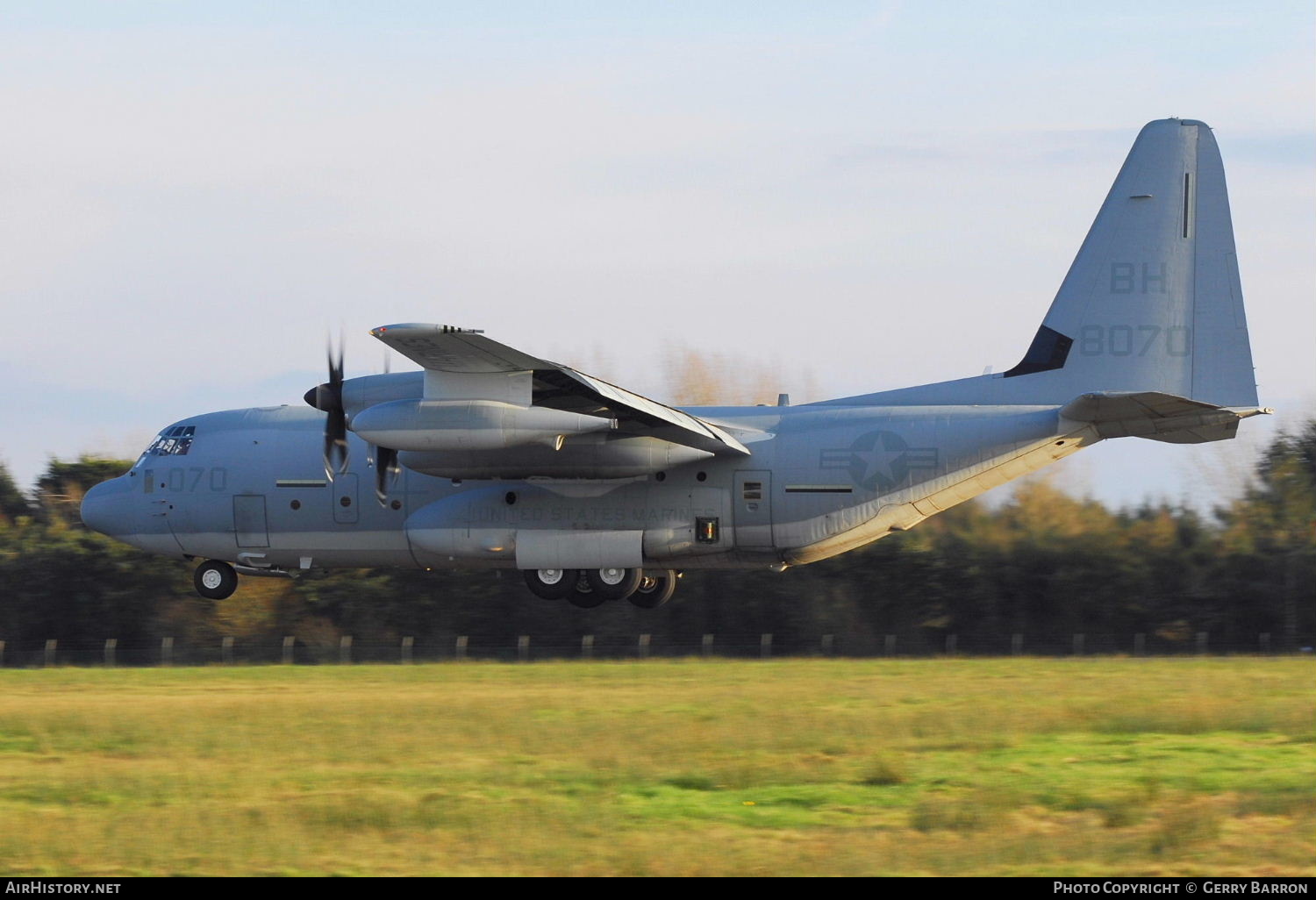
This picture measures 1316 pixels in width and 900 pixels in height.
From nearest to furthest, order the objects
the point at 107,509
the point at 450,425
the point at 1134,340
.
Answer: the point at 450,425 < the point at 1134,340 < the point at 107,509

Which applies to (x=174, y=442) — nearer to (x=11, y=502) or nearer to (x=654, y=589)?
(x=654, y=589)

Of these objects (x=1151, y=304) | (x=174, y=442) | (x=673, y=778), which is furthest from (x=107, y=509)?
(x=1151, y=304)

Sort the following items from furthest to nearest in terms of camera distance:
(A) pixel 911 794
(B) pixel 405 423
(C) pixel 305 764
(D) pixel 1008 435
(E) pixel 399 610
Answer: (E) pixel 399 610, (D) pixel 1008 435, (B) pixel 405 423, (C) pixel 305 764, (A) pixel 911 794

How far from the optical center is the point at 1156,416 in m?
22.9

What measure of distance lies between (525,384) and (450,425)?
1.29 metres

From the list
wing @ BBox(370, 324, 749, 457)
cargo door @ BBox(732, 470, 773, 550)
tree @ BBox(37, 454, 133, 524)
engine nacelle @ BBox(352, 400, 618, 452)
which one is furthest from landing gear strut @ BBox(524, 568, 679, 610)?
tree @ BBox(37, 454, 133, 524)

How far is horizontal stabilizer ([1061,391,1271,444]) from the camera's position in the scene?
22141 mm

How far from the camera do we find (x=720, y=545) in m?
24.2

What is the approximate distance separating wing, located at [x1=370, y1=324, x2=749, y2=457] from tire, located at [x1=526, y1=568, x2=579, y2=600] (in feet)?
9.67

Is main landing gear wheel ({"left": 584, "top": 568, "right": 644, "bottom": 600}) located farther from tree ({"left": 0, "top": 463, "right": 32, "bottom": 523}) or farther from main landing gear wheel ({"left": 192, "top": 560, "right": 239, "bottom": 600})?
tree ({"left": 0, "top": 463, "right": 32, "bottom": 523})

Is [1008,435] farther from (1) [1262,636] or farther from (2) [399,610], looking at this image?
(2) [399,610]

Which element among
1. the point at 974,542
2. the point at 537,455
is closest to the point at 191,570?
the point at 537,455

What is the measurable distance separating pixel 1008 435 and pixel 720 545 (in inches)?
196
